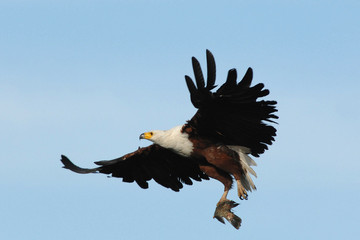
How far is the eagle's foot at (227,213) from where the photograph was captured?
622 inches

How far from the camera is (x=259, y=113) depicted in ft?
51.6

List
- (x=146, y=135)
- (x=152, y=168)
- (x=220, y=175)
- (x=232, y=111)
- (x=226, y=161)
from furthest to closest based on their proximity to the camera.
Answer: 1. (x=152, y=168)
2. (x=146, y=135)
3. (x=220, y=175)
4. (x=226, y=161)
5. (x=232, y=111)

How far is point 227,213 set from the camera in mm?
15930

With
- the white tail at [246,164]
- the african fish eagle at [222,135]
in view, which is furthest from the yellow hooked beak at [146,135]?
→ the white tail at [246,164]

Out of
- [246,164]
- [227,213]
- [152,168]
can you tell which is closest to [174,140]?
[246,164]

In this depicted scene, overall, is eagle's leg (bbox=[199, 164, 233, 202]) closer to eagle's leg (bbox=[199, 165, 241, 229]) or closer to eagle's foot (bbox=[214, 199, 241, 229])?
eagle's leg (bbox=[199, 165, 241, 229])

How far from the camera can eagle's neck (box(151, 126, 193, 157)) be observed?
1647 cm

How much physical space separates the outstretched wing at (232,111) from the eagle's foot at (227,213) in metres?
1.23

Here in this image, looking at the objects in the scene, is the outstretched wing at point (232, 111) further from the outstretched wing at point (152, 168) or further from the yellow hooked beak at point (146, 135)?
the outstretched wing at point (152, 168)

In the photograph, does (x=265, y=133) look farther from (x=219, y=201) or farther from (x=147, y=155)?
(x=147, y=155)

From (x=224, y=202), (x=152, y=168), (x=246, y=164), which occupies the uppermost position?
(x=246, y=164)

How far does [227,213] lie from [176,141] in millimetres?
1768

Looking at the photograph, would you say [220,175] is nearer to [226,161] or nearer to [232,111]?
[226,161]

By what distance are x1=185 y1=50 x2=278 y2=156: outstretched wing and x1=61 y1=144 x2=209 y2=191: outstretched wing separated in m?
1.76
